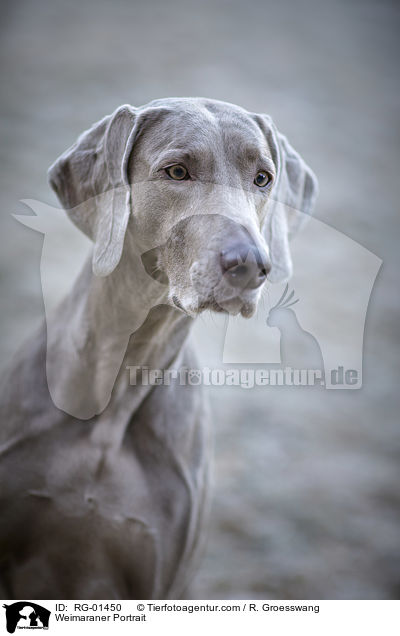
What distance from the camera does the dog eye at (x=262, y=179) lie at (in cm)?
156

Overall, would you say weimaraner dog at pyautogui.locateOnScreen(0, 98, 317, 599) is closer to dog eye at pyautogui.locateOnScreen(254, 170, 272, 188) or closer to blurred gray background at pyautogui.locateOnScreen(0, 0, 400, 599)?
dog eye at pyautogui.locateOnScreen(254, 170, 272, 188)

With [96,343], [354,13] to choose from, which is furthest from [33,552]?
[354,13]

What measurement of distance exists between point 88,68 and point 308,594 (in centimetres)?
412

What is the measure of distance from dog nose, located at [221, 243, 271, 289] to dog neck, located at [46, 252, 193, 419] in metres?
0.35

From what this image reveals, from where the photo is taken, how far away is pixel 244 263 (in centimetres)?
132

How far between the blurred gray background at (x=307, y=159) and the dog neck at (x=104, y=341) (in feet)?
2.06

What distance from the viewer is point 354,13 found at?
372 centimetres

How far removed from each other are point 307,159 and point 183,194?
4072 mm

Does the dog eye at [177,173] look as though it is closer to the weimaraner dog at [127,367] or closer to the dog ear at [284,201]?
the weimaraner dog at [127,367]
